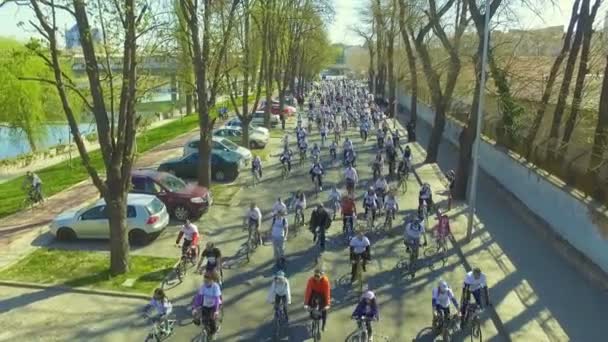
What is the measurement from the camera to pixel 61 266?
1395cm

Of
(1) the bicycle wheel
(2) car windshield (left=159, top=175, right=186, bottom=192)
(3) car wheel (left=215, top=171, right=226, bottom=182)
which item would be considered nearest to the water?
(3) car wheel (left=215, top=171, right=226, bottom=182)

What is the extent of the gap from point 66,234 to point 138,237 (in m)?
2.07

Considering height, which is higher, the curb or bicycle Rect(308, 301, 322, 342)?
bicycle Rect(308, 301, 322, 342)

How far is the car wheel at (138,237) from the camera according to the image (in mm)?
15508

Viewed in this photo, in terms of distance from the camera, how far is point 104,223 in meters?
15.5

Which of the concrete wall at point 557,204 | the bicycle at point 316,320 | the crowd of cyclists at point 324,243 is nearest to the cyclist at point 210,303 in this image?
the crowd of cyclists at point 324,243

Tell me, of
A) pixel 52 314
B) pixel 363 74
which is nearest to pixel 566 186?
pixel 52 314

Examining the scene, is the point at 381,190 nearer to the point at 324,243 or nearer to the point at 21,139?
the point at 324,243

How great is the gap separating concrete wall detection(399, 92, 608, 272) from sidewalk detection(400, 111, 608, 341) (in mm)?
537

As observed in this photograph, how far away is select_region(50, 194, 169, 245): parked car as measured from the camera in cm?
1538

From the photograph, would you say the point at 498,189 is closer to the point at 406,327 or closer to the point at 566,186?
the point at 566,186

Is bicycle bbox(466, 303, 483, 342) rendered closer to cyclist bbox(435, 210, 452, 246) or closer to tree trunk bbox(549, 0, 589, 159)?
cyclist bbox(435, 210, 452, 246)

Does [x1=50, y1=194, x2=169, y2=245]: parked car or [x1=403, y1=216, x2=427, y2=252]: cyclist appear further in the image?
[x1=50, y1=194, x2=169, y2=245]: parked car

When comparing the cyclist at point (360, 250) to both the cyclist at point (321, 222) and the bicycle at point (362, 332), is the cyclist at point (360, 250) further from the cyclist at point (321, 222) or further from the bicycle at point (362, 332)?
the bicycle at point (362, 332)
